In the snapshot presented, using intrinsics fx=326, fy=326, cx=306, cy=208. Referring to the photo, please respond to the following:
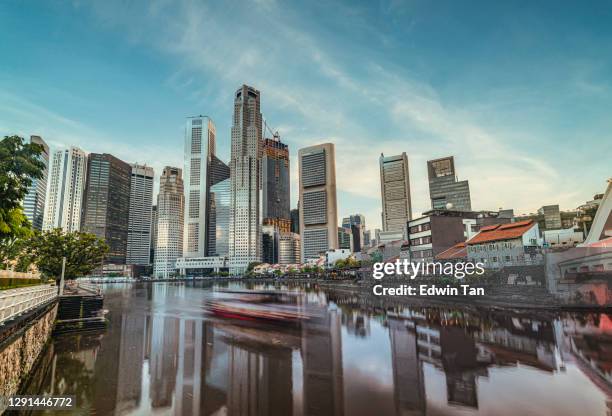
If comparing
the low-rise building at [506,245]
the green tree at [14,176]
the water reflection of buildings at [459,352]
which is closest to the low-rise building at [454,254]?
the low-rise building at [506,245]

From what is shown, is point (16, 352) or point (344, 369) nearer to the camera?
point (16, 352)

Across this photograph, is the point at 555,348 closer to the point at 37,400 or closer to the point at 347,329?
the point at 347,329

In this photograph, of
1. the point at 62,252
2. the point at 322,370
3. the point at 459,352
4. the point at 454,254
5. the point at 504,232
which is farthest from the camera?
the point at 454,254

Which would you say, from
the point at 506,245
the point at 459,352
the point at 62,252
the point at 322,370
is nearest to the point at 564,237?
the point at 506,245

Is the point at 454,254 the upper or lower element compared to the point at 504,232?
lower

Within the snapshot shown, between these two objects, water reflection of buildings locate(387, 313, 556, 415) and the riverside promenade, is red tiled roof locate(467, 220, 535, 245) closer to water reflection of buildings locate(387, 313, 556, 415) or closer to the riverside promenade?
water reflection of buildings locate(387, 313, 556, 415)

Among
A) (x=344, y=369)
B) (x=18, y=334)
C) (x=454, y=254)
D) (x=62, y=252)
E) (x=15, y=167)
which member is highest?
(x=15, y=167)

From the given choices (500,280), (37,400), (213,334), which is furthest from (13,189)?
(500,280)

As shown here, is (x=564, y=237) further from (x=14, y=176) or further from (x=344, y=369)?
(x=14, y=176)

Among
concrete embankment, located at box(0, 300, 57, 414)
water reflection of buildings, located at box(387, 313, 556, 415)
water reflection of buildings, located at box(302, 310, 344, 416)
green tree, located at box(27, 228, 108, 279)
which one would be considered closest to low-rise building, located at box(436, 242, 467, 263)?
water reflection of buildings, located at box(387, 313, 556, 415)
